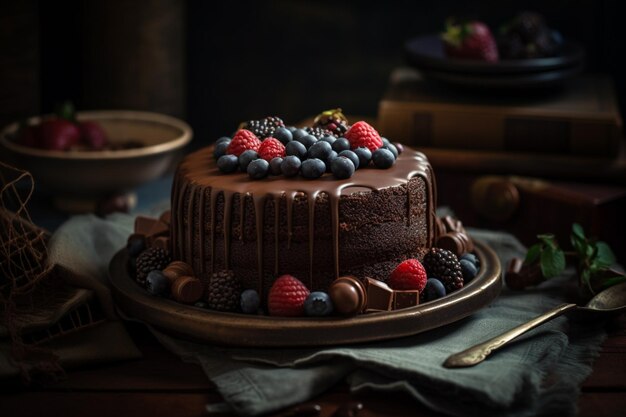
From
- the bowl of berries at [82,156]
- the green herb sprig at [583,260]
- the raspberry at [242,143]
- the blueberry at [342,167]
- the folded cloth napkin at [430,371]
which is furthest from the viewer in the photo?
the bowl of berries at [82,156]

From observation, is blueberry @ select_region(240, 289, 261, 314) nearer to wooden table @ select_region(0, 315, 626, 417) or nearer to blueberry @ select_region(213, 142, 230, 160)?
wooden table @ select_region(0, 315, 626, 417)

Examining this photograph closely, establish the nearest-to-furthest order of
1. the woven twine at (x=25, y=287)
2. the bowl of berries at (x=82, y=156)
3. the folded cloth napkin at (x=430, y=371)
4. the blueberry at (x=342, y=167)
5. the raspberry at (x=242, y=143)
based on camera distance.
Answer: the folded cloth napkin at (x=430, y=371) → the woven twine at (x=25, y=287) → the blueberry at (x=342, y=167) → the raspberry at (x=242, y=143) → the bowl of berries at (x=82, y=156)

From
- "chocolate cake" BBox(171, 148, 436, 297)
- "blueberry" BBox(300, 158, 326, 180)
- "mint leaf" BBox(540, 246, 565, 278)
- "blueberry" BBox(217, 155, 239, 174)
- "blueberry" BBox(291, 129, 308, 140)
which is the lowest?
"mint leaf" BBox(540, 246, 565, 278)

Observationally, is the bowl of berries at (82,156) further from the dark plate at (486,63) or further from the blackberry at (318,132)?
the blackberry at (318,132)

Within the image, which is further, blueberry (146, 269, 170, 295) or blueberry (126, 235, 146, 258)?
blueberry (126, 235, 146, 258)

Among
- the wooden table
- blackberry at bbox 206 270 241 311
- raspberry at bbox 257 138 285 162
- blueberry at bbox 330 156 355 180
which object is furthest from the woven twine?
blueberry at bbox 330 156 355 180

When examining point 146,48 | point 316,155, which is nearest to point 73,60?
point 146,48

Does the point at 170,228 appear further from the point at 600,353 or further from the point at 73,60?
the point at 73,60

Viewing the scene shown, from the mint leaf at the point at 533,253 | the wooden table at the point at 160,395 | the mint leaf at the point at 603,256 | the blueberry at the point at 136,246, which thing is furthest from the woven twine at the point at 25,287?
the mint leaf at the point at 603,256
